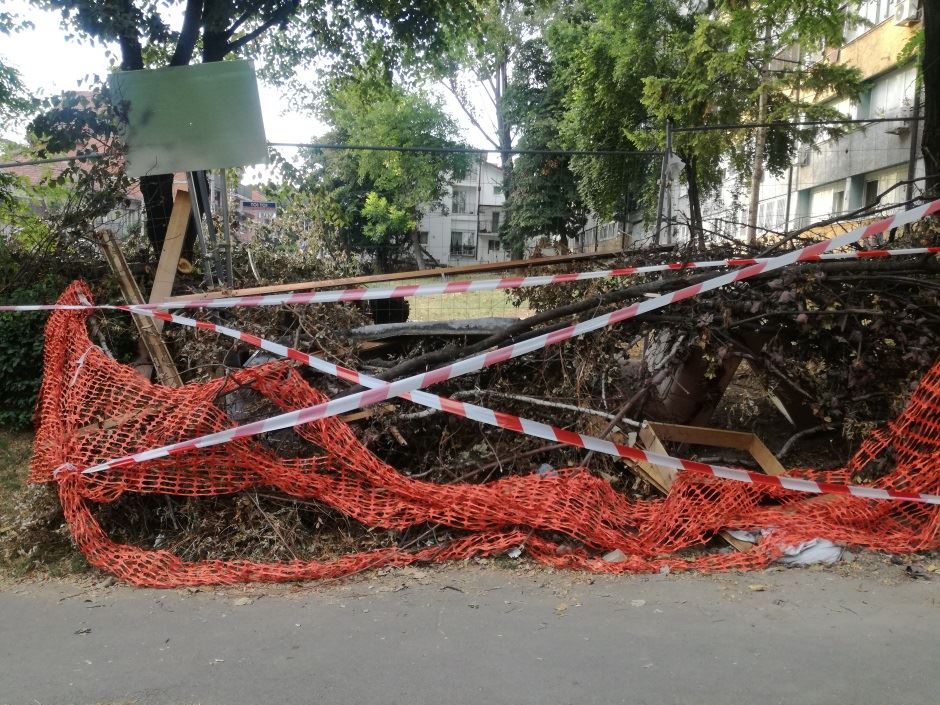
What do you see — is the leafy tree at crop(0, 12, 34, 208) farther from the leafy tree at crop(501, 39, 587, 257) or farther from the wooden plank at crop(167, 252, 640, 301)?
the leafy tree at crop(501, 39, 587, 257)

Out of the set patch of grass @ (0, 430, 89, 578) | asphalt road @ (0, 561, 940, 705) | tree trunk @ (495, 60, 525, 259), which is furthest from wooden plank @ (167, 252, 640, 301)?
tree trunk @ (495, 60, 525, 259)

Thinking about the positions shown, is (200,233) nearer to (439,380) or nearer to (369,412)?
(369,412)

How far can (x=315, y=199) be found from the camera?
9.53 meters

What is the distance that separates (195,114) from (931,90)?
6653mm

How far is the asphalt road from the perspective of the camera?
3.10m

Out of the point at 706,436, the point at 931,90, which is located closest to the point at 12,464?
the point at 706,436

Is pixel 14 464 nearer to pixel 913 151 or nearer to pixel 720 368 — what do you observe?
pixel 720 368

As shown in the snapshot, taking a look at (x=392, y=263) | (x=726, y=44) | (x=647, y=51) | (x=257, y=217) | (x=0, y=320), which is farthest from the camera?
(x=647, y=51)

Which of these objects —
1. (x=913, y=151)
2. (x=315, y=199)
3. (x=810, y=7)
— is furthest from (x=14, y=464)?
(x=810, y=7)

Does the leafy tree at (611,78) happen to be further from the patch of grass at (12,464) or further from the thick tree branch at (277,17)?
the patch of grass at (12,464)

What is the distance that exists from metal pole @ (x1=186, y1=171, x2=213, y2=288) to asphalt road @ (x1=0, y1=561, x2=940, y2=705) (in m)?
3.58

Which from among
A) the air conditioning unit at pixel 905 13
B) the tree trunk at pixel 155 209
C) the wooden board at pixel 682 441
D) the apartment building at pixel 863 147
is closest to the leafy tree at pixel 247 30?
the tree trunk at pixel 155 209

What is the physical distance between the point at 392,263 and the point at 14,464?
16.5 ft

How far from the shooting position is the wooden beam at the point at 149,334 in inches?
245
